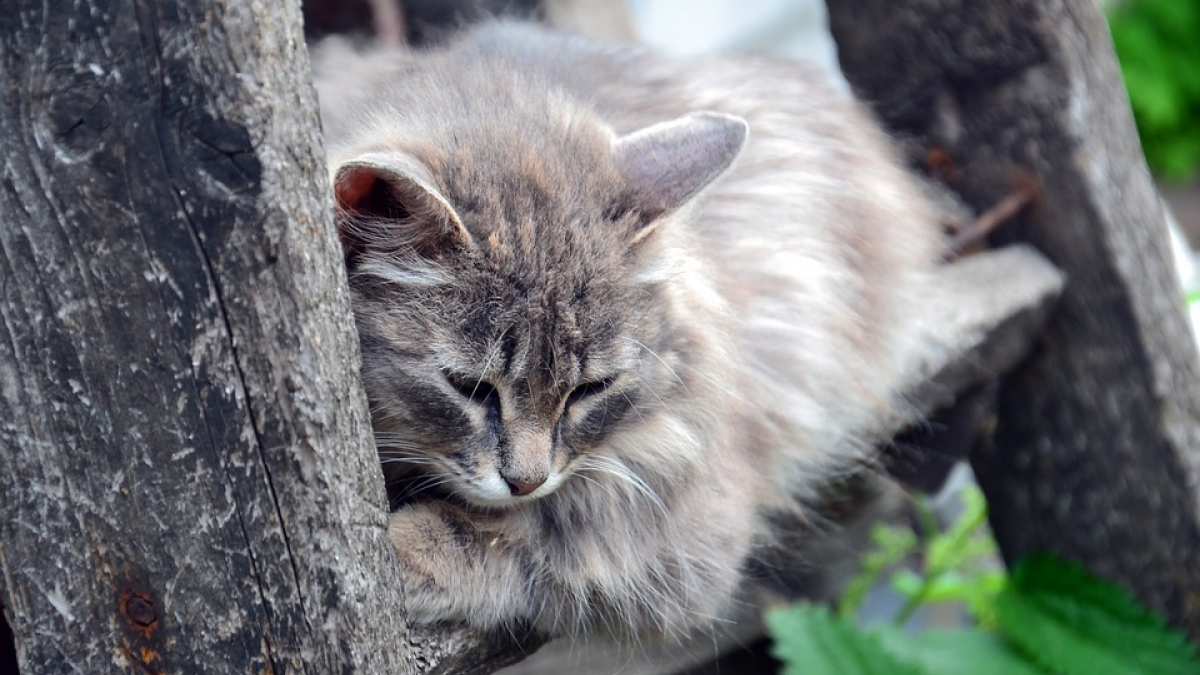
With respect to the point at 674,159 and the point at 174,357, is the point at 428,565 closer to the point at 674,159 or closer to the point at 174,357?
the point at 174,357

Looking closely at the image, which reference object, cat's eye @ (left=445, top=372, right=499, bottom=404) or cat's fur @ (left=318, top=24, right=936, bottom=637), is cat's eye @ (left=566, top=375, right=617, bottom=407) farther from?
cat's eye @ (left=445, top=372, right=499, bottom=404)

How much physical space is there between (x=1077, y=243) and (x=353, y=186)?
6.92 feet

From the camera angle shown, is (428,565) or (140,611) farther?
(428,565)

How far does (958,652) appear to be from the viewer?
2910 millimetres

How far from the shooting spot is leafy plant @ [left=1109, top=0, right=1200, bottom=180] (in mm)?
7281

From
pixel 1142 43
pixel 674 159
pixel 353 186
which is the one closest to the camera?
pixel 353 186

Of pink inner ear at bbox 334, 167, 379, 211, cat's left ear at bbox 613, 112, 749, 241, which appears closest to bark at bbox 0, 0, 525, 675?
pink inner ear at bbox 334, 167, 379, 211

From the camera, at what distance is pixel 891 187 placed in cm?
290

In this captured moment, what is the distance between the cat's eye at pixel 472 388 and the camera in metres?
1.67

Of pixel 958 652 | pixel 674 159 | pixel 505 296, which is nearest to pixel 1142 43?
pixel 958 652

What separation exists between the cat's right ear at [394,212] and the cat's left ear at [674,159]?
33 centimetres

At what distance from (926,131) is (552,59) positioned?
1.29m

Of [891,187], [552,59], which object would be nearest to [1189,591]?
[891,187]

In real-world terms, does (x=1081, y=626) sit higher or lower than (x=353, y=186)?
lower
